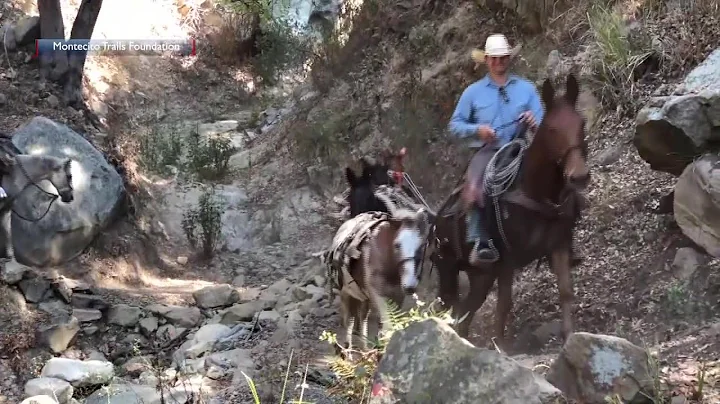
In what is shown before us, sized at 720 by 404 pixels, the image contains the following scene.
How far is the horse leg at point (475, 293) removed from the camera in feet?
16.3

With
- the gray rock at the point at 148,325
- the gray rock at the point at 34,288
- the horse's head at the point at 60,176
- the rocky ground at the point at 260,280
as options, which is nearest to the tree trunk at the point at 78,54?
the rocky ground at the point at 260,280

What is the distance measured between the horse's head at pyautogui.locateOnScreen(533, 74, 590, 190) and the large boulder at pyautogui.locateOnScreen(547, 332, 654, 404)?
1080mm

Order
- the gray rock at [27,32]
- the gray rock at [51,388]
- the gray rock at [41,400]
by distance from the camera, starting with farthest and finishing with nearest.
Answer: the gray rock at [27,32] → the gray rock at [51,388] → the gray rock at [41,400]

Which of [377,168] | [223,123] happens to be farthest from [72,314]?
[223,123]

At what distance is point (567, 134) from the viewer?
13.7 feet

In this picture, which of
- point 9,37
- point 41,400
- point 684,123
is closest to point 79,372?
point 41,400

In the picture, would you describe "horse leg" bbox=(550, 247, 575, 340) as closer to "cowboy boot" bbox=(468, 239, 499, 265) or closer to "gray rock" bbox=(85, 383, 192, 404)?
"cowboy boot" bbox=(468, 239, 499, 265)

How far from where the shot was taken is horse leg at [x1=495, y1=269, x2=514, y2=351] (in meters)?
4.93

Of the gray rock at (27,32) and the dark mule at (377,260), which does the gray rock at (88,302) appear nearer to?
the dark mule at (377,260)

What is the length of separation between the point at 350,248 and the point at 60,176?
3685 millimetres

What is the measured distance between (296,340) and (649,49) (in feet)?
14.0

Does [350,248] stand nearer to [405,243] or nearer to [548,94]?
[405,243]

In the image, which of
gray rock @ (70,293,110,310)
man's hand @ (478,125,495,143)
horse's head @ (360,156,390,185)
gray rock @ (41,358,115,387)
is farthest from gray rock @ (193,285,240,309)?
man's hand @ (478,125,495,143)

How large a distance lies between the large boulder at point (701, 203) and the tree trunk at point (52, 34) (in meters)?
8.48
